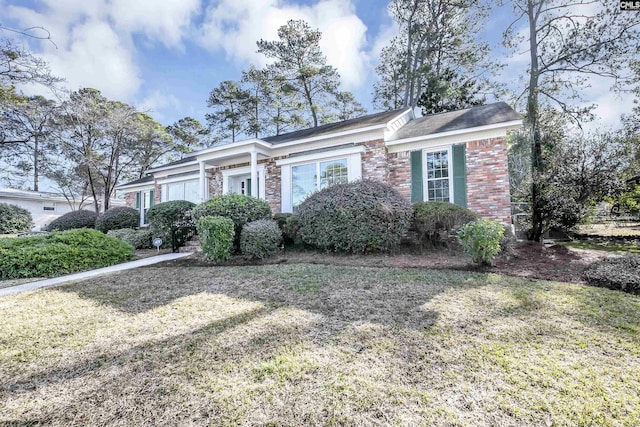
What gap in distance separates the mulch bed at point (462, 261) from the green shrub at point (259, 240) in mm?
239

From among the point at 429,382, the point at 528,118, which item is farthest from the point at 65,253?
the point at 528,118

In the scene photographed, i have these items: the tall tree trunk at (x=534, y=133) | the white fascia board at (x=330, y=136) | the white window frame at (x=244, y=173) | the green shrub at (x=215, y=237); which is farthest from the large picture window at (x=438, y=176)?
the green shrub at (x=215, y=237)

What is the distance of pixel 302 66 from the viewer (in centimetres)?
2234

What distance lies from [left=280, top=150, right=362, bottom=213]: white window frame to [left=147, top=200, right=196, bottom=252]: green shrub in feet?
11.5

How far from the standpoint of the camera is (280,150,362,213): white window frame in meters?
10.3

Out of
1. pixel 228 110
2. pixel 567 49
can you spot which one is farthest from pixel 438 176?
pixel 228 110

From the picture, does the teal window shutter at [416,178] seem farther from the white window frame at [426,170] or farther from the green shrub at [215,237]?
the green shrub at [215,237]

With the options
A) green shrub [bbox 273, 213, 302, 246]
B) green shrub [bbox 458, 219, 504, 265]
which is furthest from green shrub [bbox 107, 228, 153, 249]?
green shrub [bbox 458, 219, 504, 265]

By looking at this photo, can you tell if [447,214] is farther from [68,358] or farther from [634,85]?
[634,85]

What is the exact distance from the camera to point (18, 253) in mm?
6930

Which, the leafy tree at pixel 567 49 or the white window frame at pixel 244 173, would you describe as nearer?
the leafy tree at pixel 567 49

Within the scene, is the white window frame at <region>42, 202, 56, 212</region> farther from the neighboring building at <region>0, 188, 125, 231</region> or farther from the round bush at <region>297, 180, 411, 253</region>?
the round bush at <region>297, 180, 411, 253</region>

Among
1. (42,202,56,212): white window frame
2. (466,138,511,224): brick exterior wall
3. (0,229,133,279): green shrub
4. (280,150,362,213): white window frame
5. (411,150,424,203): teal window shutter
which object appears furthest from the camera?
(42,202,56,212): white window frame

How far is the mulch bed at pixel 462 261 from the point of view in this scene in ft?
18.5
